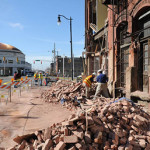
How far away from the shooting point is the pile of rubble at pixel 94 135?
385 centimetres

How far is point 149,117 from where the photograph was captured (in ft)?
20.4

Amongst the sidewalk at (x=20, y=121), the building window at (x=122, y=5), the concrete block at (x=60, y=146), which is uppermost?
the building window at (x=122, y=5)

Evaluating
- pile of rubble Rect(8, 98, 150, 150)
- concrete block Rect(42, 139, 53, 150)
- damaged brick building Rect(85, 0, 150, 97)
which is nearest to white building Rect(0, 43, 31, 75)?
damaged brick building Rect(85, 0, 150, 97)

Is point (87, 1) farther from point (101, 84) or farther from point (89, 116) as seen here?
point (89, 116)

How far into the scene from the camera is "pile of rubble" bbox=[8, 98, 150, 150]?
3.85m

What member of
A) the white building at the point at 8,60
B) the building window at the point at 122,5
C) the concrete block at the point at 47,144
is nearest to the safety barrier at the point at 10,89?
the concrete block at the point at 47,144

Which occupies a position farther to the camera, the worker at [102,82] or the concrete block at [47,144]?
the worker at [102,82]

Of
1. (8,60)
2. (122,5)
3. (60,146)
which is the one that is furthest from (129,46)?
(8,60)

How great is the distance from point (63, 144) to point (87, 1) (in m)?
18.3

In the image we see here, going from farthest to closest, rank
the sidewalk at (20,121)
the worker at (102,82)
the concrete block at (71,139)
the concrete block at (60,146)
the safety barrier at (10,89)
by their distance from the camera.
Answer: the worker at (102,82), the safety barrier at (10,89), the sidewalk at (20,121), the concrete block at (71,139), the concrete block at (60,146)

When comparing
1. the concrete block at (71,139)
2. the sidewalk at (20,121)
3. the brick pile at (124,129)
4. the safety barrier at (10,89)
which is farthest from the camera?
the safety barrier at (10,89)

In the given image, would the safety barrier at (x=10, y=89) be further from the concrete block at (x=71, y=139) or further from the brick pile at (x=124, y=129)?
the brick pile at (x=124, y=129)

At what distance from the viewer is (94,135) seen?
4.26 m

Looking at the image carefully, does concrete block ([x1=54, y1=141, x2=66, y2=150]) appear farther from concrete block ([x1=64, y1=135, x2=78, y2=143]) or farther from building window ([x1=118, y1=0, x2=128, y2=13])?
building window ([x1=118, y1=0, x2=128, y2=13])
